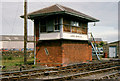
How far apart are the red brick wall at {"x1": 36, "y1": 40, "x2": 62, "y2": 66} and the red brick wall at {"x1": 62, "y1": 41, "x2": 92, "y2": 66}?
58cm

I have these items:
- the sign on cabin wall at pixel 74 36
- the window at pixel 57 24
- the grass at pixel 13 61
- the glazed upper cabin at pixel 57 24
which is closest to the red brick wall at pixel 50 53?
the glazed upper cabin at pixel 57 24

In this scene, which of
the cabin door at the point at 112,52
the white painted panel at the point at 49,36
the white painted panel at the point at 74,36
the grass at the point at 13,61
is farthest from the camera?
the cabin door at the point at 112,52

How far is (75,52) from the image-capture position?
60.0ft

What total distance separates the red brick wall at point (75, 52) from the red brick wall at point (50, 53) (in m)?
0.58

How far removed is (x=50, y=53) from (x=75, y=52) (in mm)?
3227

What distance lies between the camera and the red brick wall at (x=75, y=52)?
Result: 16.7 m

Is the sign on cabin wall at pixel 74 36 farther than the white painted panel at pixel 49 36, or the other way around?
the sign on cabin wall at pixel 74 36

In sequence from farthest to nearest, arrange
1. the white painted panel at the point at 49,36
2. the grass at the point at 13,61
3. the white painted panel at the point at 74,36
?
the white painted panel at the point at 74,36, the white painted panel at the point at 49,36, the grass at the point at 13,61

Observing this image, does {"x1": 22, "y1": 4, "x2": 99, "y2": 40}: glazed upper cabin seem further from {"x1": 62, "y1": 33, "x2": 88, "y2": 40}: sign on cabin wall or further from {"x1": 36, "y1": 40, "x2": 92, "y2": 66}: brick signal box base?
{"x1": 36, "y1": 40, "x2": 92, "y2": 66}: brick signal box base

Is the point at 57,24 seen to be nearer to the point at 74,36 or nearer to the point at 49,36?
the point at 49,36

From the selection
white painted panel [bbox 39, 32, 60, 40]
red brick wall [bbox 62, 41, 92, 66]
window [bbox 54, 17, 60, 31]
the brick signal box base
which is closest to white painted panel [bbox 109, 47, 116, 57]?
red brick wall [bbox 62, 41, 92, 66]

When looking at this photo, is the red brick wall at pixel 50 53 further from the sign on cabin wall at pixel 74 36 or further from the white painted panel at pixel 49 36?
the sign on cabin wall at pixel 74 36

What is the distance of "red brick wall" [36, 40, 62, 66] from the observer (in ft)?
54.0

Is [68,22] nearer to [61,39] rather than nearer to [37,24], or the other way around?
[61,39]
